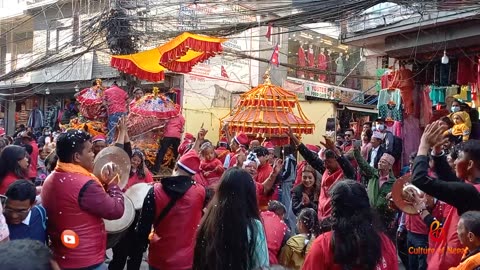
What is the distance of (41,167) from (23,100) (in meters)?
16.4

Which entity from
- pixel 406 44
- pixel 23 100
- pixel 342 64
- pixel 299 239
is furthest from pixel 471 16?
pixel 23 100

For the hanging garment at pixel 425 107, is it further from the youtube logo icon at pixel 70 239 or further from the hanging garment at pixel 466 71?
the youtube logo icon at pixel 70 239

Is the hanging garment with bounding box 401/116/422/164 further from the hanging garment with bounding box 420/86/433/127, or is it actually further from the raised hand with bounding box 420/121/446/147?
the raised hand with bounding box 420/121/446/147

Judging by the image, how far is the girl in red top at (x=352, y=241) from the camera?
109 inches

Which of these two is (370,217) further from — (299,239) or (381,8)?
(381,8)

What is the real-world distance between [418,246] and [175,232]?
117 inches

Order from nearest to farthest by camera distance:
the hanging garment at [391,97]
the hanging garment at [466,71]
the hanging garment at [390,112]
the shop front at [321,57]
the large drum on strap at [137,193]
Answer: the large drum on strap at [137,193]
the hanging garment at [466,71]
the hanging garment at [391,97]
the hanging garment at [390,112]
the shop front at [321,57]

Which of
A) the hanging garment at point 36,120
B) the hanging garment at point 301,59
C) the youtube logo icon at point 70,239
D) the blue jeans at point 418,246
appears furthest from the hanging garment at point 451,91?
the hanging garment at point 36,120

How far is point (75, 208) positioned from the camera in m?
3.80

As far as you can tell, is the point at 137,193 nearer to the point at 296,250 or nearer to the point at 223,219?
the point at 296,250

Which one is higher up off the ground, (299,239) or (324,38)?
(324,38)

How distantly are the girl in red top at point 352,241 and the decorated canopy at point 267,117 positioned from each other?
Answer: 271 inches

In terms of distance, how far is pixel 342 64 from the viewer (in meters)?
24.0

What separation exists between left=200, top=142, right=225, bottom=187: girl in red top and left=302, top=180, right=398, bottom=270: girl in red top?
14.5ft
